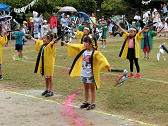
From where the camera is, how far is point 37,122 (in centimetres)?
516

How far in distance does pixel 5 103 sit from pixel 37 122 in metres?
1.63

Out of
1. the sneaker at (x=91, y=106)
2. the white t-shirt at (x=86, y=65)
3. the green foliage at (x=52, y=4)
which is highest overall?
the green foliage at (x=52, y=4)

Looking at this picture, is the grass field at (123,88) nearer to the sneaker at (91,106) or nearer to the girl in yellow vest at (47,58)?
the sneaker at (91,106)

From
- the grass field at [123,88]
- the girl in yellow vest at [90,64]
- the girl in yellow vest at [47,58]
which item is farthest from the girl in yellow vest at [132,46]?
the girl in yellow vest at [90,64]

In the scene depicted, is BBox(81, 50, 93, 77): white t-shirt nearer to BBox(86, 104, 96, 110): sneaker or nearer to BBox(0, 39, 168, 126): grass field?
BBox(86, 104, 96, 110): sneaker

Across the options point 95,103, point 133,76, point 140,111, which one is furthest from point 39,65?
point 133,76

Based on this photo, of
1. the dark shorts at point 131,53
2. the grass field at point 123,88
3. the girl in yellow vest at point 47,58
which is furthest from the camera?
the dark shorts at point 131,53

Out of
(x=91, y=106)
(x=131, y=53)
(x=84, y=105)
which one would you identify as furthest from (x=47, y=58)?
(x=131, y=53)

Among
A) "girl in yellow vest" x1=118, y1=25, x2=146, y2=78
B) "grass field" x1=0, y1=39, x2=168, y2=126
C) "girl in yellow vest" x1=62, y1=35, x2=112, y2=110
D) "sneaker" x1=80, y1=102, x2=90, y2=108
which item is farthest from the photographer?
"girl in yellow vest" x1=118, y1=25, x2=146, y2=78

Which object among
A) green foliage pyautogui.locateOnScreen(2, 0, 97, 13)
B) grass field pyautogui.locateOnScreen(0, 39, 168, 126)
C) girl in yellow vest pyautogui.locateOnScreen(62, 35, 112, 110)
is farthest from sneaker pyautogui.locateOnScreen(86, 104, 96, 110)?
green foliage pyautogui.locateOnScreen(2, 0, 97, 13)

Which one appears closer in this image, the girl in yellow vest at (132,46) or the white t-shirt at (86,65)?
the white t-shirt at (86,65)

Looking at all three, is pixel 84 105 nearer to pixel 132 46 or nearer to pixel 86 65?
pixel 86 65

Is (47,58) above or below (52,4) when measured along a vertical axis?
below

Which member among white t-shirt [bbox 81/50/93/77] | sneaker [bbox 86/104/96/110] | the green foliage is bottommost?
sneaker [bbox 86/104/96/110]
